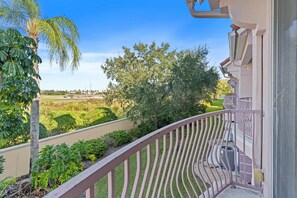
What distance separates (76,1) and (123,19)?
2821 mm

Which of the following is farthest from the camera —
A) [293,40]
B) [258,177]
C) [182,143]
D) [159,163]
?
[258,177]

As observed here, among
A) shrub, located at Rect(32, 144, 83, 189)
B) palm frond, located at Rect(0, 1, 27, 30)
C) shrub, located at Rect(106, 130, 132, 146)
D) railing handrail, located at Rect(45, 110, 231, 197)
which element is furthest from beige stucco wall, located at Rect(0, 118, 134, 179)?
→ railing handrail, located at Rect(45, 110, 231, 197)

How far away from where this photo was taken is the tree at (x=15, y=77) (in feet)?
13.1

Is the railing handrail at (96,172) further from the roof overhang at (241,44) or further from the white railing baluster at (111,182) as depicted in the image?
the roof overhang at (241,44)

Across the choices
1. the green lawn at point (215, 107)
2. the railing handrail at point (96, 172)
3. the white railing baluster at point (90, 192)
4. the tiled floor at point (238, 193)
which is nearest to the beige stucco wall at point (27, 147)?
the tiled floor at point (238, 193)

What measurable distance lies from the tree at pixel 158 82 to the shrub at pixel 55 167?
568 centimetres

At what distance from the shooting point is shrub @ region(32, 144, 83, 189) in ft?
16.9

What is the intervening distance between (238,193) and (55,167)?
414 cm

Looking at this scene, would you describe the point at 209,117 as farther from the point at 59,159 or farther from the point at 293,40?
the point at 59,159

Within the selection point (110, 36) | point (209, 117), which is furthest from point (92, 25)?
point (209, 117)

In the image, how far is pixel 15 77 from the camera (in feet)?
14.8

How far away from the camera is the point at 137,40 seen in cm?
1399

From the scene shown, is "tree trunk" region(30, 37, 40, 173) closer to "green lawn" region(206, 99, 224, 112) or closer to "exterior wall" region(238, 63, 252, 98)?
"exterior wall" region(238, 63, 252, 98)

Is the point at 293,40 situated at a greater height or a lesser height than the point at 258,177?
greater
